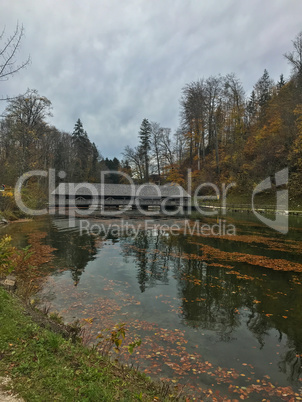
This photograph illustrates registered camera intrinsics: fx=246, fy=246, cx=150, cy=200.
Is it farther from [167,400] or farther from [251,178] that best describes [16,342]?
[251,178]

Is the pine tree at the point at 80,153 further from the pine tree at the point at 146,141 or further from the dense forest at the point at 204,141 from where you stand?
the pine tree at the point at 146,141

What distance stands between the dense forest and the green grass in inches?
675

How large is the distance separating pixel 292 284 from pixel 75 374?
24.8 ft

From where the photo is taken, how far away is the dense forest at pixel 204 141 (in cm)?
2897

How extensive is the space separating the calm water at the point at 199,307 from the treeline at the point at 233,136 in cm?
2300

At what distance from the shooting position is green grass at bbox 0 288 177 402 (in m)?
2.59

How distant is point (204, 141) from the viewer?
49406 mm

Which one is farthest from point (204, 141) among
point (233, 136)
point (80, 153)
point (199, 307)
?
point (199, 307)

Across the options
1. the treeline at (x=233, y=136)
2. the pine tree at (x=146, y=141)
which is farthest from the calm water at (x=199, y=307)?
the pine tree at (x=146, y=141)

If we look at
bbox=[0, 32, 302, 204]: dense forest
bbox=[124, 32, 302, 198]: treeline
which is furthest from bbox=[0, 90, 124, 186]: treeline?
bbox=[124, 32, 302, 198]: treeline

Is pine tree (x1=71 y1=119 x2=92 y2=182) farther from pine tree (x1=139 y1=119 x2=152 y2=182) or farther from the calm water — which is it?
the calm water

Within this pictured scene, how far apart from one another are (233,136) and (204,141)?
715 centimetres

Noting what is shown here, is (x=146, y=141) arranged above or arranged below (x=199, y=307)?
above

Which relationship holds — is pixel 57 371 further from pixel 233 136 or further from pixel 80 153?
pixel 80 153
